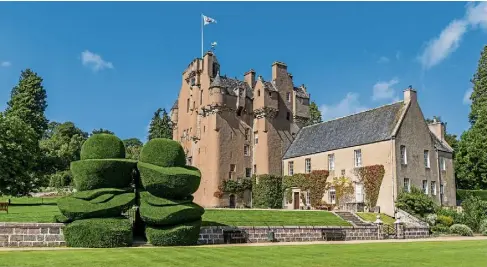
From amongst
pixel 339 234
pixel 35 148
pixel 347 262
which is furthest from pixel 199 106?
pixel 347 262

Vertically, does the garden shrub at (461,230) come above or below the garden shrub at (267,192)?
below

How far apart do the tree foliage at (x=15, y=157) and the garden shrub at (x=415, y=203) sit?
3225cm

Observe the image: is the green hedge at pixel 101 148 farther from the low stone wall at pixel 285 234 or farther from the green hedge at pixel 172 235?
the low stone wall at pixel 285 234

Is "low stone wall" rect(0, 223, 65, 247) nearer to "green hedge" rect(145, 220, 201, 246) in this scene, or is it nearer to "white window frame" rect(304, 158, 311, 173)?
"green hedge" rect(145, 220, 201, 246)

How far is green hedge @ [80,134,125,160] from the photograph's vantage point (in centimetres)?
1989

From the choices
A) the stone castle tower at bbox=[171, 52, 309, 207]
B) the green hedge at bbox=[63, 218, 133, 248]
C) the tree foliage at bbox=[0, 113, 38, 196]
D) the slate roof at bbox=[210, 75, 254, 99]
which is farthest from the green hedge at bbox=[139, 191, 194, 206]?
the slate roof at bbox=[210, 75, 254, 99]

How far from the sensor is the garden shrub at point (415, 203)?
3241 centimetres

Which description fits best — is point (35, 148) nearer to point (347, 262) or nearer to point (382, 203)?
point (382, 203)

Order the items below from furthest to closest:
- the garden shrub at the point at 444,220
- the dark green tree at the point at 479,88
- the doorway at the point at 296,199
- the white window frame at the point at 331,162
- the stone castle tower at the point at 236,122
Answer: the dark green tree at the point at 479,88 < the stone castle tower at the point at 236,122 < the doorway at the point at 296,199 < the white window frame at the point at 331,162 < the garden shrub at the point at 444,220

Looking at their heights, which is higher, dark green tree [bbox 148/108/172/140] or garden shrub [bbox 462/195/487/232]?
dark green tree [bbox 148/108/172/140]

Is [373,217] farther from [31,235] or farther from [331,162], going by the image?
[31,235]

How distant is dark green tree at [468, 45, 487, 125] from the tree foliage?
5125 centimetres

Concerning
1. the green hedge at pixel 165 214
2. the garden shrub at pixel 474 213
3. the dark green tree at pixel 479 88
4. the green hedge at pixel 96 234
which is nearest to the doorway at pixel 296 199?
the garden shrub at pixel 474 213

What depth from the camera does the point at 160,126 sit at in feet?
264
